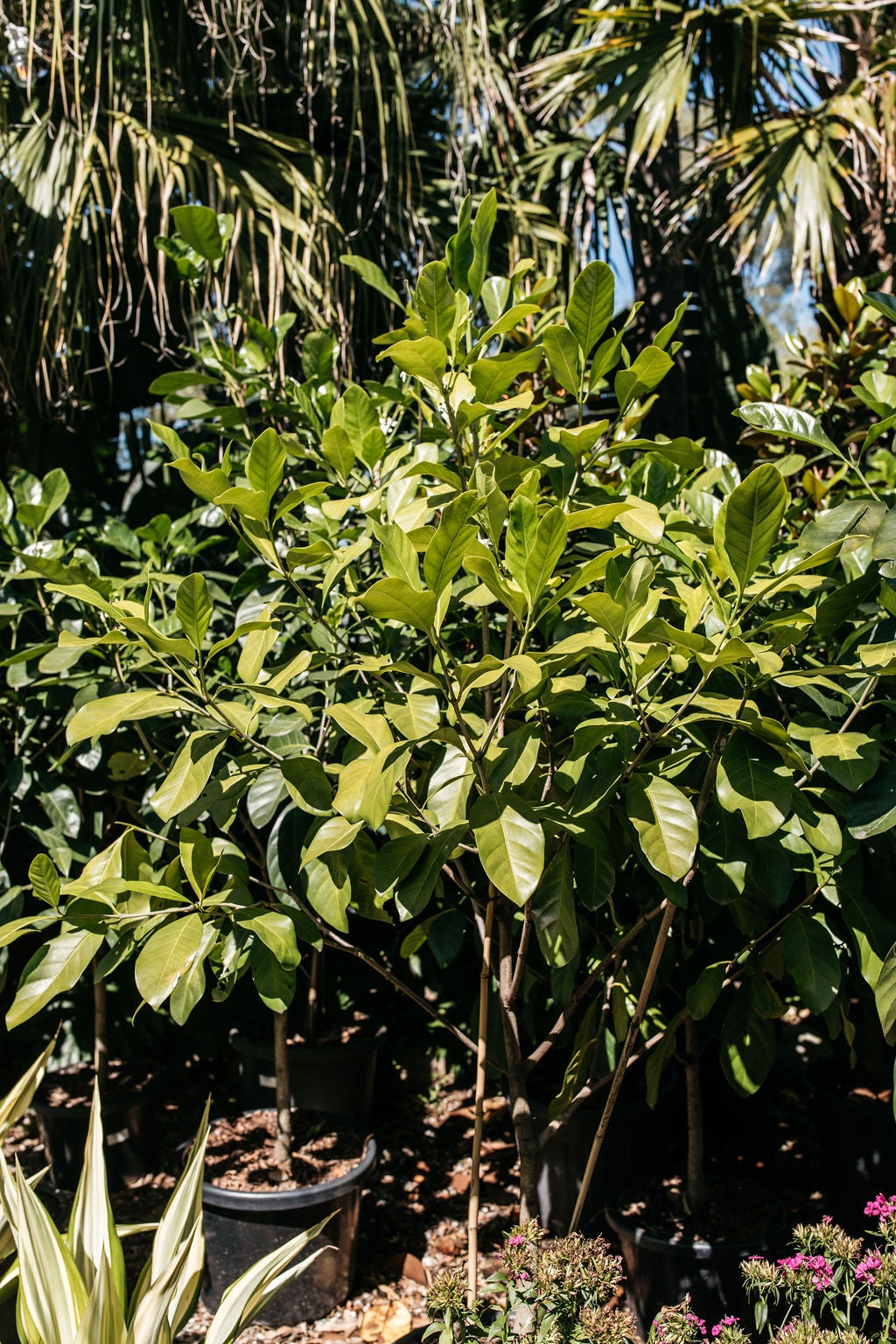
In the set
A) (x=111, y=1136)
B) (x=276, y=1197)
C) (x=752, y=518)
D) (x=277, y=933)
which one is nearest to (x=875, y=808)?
(x=752, y=518)

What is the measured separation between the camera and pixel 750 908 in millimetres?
1378

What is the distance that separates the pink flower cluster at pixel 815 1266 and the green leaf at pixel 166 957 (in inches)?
30.4

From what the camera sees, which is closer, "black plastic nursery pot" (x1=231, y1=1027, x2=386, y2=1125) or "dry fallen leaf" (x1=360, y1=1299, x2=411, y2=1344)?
"dry fallen leaf" (x1=360, y1=1299, x2=411, y2=1344)

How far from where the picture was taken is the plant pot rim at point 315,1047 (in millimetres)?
2512

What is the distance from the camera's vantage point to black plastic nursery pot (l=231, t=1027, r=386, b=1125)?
2.53 meters

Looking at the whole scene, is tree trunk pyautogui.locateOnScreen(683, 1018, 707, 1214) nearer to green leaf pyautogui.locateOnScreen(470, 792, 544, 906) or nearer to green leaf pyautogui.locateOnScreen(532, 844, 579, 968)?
green leaf pyautogui.locateOnScreen(532, 844, 579, 968)

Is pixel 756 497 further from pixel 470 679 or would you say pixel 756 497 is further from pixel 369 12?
pixel 369 12

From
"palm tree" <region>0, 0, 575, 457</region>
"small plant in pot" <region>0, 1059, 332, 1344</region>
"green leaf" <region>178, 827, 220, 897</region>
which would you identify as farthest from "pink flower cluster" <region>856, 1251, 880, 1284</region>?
"palm tree" <region>0, 0, 575, 457</region>

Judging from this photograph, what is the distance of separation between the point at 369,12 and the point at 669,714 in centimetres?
295

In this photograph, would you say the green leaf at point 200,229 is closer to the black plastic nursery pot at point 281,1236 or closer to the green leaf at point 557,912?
the green leaf at point 557,912

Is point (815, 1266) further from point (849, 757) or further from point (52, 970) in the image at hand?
point (52, 970)

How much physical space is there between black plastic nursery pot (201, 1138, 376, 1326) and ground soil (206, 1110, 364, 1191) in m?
0.06

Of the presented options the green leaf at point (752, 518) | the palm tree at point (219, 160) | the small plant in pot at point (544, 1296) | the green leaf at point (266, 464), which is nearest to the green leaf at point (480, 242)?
the green leaf at point (266, 464)

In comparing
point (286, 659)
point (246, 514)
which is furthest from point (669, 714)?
point (286, 659)
